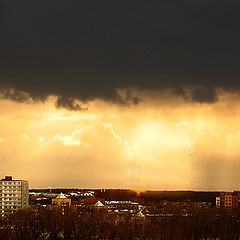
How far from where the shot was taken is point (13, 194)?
303 ft

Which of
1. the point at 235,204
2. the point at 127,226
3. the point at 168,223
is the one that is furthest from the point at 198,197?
the point at 127,226

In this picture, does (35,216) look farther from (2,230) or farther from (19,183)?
(19,183)

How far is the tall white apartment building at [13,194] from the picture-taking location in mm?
91125

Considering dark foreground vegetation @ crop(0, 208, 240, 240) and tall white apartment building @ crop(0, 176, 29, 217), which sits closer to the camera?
dark foreground vegetation @ crop(0, 208, 240, 240)

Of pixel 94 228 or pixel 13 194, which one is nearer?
pixel 94 228

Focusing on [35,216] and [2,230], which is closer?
[2,230]

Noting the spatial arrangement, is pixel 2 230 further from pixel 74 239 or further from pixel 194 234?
pixel 194 234

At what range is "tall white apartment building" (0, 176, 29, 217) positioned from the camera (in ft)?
299

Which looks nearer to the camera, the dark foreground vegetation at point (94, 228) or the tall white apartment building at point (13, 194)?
the dark foreground vegetation at point (94, 228)

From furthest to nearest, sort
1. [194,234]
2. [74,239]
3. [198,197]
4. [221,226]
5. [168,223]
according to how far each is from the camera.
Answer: [198,197] → [168,223] → [221,226] → [194,234] → [74,239]

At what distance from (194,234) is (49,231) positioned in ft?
45.8

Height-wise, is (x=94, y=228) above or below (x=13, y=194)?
below

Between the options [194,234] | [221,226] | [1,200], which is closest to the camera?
[194,234]

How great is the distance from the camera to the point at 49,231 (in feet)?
161
